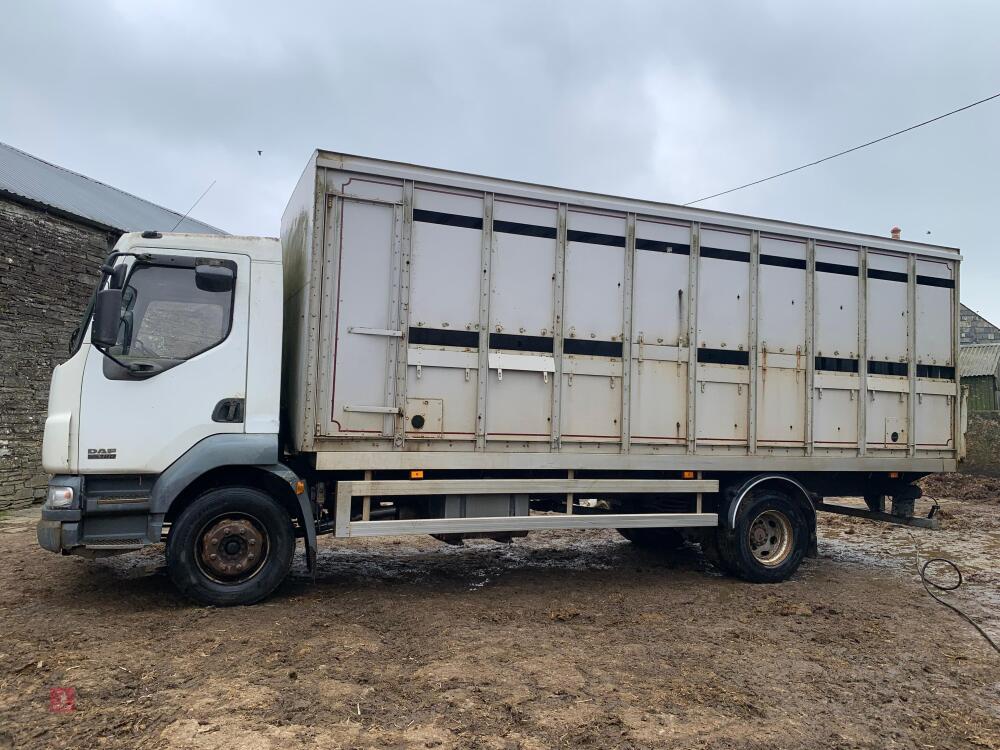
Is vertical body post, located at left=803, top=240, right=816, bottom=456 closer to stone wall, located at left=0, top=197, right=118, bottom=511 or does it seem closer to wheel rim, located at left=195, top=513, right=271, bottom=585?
wheel rim, located at left=195, top=513, right=271, bottom=585

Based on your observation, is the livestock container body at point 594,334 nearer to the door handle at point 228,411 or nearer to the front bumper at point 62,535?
the door handle at point 228,411

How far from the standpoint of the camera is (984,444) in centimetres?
1956

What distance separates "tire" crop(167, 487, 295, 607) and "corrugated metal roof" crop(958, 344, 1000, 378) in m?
23.1

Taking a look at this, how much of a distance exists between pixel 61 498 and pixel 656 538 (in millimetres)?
6005

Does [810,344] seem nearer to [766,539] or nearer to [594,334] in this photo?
[766,539]

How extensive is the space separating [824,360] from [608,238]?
2.63 metres

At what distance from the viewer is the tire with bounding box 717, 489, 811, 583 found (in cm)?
673

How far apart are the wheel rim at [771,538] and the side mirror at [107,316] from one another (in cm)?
587

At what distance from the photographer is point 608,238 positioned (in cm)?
646

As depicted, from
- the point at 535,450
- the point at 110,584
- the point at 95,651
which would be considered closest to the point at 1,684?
the point at 95,651

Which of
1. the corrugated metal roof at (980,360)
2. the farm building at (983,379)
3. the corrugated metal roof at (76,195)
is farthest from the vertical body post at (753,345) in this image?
the corrugated metal roof at (980,360)

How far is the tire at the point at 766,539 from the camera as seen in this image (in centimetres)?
673

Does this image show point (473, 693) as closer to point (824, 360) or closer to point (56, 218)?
point (824, 360)

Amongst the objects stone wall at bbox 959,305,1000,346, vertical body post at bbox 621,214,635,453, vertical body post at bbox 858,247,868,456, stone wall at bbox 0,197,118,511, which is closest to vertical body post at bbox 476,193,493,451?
vertical body post at bbox 621,214,635,453
